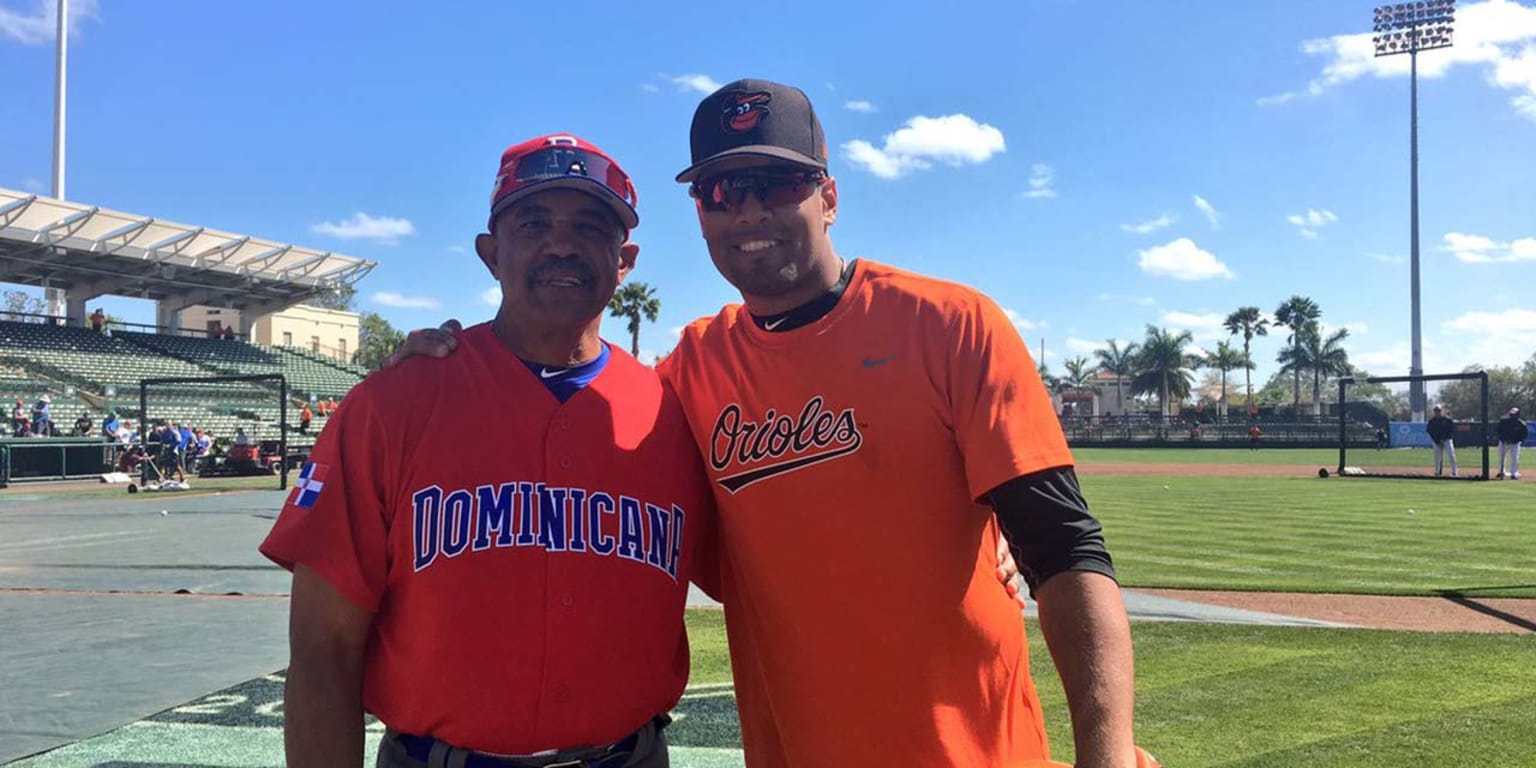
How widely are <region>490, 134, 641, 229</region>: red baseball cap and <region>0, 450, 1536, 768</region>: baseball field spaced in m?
1.15

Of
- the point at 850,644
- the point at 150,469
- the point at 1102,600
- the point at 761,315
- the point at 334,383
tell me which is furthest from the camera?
the point at 334,383

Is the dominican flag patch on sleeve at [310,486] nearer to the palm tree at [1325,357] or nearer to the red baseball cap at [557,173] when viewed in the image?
the red baseball cap at [557,173]

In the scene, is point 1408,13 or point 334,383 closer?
point 334,383

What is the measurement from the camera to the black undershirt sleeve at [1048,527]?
169 cm

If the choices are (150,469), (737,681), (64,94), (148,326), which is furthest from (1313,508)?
(64,94)

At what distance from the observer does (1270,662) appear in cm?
577

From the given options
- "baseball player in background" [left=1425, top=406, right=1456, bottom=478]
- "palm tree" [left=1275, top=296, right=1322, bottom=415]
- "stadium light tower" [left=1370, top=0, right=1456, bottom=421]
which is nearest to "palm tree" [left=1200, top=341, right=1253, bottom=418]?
"palm tree" [left=1275, top=296, right=1322, bottom=415]

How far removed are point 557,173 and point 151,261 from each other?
45578 mm

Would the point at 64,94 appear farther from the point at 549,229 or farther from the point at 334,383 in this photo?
the point at 549,229

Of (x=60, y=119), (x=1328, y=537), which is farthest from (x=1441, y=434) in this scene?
(x=60, y=119)

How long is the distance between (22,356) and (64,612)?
3611 cm

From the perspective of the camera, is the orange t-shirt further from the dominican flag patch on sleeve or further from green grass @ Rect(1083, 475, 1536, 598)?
green grass @ Rect(1083, 475, 1536, 598)

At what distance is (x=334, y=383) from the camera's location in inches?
1854

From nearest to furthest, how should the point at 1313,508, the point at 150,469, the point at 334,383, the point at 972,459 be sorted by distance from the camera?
1. the point at 972,459
2. the point at 1313,508
3. the point at 150,469
4. the point at 334,383
